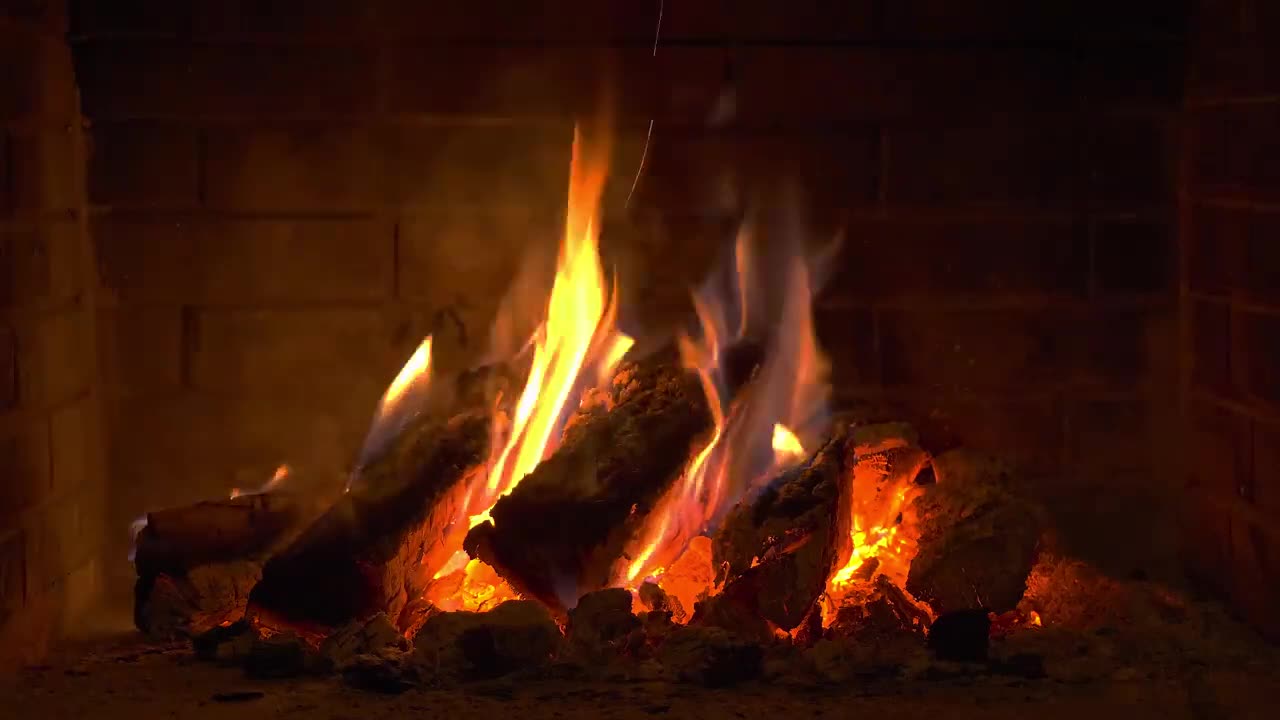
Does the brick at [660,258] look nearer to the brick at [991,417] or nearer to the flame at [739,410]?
the flame at [739,410]

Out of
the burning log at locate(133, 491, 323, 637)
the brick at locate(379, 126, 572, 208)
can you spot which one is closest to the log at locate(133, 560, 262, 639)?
the burning log at locate(133, 491, 323, 637)

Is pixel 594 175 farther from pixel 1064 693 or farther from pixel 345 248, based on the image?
pixel 1064 693

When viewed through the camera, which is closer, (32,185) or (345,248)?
(32,185)

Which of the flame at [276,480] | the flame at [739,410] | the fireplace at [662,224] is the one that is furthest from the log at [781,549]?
the flame at [276,480]

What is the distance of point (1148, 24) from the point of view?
2.75m

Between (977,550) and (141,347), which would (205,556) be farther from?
(977,550)

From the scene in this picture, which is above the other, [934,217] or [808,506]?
[934,217]

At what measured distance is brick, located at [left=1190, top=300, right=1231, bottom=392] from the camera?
8.57 feet

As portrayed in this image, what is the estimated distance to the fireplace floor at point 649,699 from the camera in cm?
199

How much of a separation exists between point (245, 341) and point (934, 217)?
4.43 feet

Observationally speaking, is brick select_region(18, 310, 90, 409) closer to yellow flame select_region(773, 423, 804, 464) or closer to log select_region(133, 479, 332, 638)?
log select_region(133, 479, 332, 638)

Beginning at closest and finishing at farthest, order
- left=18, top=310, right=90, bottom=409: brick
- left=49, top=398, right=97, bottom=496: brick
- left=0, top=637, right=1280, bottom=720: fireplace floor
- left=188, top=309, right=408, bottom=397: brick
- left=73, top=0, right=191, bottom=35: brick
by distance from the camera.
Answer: left=0, top=637, right=1280, bottom=720: fireplace floor
left=18, top=310, right=90, bottom=409: brick
left=49, top=398, right=97, bottom=496: brick
left=73, top=0, right=191, bottom=35: brick
left=188, top=309, right=408, bottom=397: brick

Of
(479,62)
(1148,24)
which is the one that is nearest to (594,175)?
(479,62)

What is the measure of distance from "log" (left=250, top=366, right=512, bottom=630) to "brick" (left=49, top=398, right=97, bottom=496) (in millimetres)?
483
